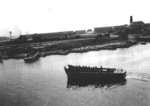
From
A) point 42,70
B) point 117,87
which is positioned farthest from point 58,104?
point 42,70

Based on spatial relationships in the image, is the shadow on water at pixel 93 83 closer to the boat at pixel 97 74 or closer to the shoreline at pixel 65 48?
the boat at pixel 97 74

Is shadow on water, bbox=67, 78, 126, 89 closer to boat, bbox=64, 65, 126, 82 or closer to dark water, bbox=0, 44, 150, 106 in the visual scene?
dark water, bbox=0, 44, 150, 106

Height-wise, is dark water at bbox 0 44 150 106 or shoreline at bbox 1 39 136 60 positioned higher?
shoreline at bbox 1 39 136 60

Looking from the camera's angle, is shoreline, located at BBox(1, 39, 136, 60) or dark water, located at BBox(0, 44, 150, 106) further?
shoreline, located at BBox(1, 39, 136, 60)

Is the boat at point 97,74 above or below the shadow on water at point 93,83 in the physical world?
above

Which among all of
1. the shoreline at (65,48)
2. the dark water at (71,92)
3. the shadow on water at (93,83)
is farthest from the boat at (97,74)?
the shoreline at (65,48)

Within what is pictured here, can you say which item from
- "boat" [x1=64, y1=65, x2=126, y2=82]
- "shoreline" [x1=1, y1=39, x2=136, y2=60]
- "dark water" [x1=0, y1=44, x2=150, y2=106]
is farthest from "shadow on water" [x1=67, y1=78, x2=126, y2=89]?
"shoreline" [x1=1, y1=39, x2=136, y2=60]

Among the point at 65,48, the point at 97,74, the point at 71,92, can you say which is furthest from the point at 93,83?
the point at 65,48

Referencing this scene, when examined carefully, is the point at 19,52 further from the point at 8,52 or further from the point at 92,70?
the point at 92,70

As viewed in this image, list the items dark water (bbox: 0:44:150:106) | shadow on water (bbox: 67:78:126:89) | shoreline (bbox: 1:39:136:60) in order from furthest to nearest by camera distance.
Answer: shoreline (bbox: 1:39:136:60)
shadow on water (bbox: 67:78:126:89)
dark water (bbox: 0:44:150:106)
